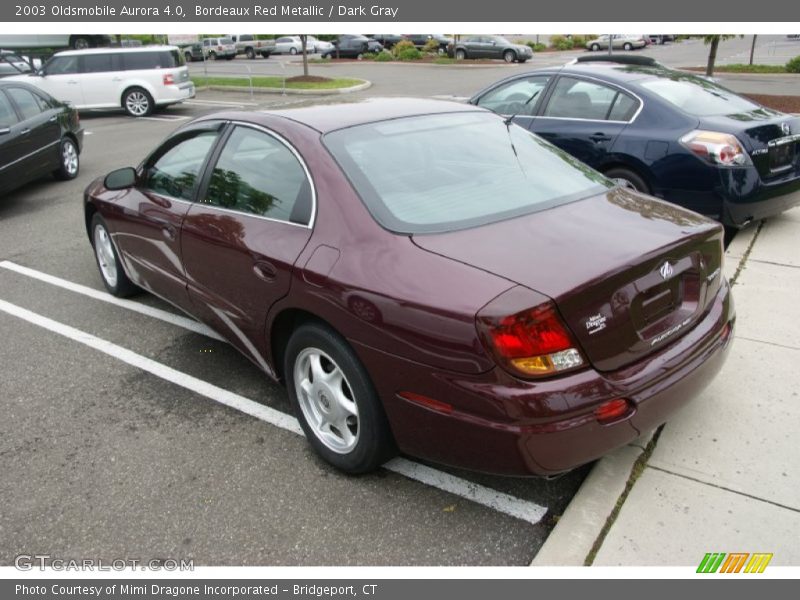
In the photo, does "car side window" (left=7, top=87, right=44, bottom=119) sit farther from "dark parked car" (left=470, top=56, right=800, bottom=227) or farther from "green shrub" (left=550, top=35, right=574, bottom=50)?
"green shrub" (left=550, top=35, right=574, bottom=50)

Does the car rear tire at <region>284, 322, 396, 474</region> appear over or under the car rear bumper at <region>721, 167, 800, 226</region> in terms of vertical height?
under

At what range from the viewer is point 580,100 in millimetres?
6480

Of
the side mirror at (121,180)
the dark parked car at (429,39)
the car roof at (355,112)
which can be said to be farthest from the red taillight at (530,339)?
the dark parked car at (429,39)

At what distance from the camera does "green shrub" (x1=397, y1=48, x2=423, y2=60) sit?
3597 cm

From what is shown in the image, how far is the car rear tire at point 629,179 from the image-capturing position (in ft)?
19.4

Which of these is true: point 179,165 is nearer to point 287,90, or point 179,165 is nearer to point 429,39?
point 287,90

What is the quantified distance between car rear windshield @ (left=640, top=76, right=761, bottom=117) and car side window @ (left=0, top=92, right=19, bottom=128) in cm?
752

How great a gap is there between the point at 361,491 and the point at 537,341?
3.83 feet

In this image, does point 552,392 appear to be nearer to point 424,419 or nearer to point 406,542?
point 424,419

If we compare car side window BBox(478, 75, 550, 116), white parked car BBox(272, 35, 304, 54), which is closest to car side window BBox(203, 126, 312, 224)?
car side window BBox(478, 75, 550, 116)

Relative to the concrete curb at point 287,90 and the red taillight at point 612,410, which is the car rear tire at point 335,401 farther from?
A: the concrete curb at point 287,90

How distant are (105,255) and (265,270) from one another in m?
2.77

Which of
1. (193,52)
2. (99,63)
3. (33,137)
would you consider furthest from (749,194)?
(193,52)

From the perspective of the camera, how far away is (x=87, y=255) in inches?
265
